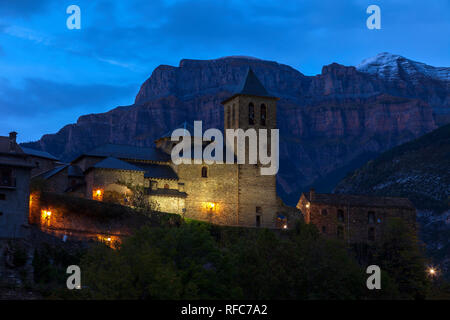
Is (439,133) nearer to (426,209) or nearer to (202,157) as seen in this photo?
(426,209)

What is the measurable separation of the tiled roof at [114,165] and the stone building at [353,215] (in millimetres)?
22310

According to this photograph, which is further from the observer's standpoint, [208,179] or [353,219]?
[353,219]

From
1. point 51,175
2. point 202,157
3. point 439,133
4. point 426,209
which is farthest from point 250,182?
point 439,133

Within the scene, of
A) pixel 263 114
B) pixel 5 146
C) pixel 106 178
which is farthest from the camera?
pixel 263 114

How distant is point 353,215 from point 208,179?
60.6ft

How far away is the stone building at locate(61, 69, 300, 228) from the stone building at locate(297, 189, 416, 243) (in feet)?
12.3

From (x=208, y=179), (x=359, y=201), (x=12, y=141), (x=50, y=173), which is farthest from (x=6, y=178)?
(x=359, y=201)

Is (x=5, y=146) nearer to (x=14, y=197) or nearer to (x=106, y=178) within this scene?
(x=14, y=197)

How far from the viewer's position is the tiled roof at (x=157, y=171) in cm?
6681

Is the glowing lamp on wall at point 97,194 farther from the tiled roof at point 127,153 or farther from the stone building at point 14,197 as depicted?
the stone building at point 14,197

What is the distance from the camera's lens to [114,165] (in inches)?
2496

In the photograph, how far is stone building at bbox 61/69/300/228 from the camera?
65.2 meters

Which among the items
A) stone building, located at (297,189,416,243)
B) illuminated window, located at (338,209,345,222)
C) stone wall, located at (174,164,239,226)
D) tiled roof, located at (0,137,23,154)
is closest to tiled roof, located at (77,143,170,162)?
stone wall, located at (174,164,239,226)
